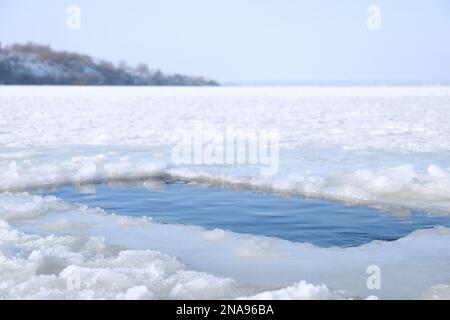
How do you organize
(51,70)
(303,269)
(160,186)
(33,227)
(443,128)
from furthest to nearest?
(51,70), (443,128), (160,186), (33,227), (303,269)

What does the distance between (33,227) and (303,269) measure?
3.35 m

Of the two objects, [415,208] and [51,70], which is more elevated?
[51,70]

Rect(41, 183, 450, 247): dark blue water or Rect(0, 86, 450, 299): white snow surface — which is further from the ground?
Rect(0, 86, 450, 299): white snow surface

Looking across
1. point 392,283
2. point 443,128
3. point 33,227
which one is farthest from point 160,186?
point 443,128

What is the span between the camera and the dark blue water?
6.29m

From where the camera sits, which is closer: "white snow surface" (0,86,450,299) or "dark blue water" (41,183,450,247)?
"white snow surface" (0,86,450,299)

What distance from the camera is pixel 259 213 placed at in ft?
24.1

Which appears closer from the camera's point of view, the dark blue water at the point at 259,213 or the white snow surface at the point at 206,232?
the white snow surface at the point at 206,232

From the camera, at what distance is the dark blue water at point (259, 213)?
629 centimetres

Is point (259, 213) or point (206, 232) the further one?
point (259, 213)

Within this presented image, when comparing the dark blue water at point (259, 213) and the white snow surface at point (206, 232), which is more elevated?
the white snow surface at point (206, 232)

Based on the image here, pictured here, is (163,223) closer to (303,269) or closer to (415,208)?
(303,269)
